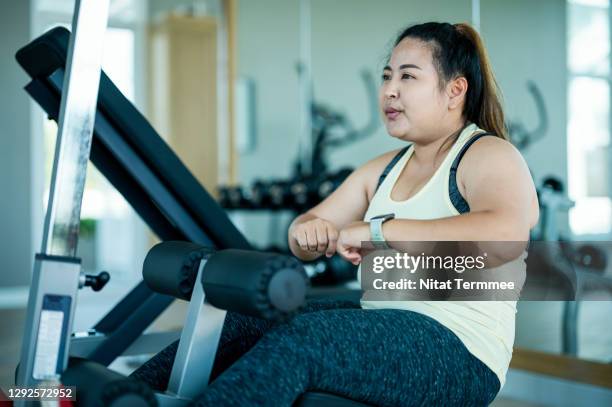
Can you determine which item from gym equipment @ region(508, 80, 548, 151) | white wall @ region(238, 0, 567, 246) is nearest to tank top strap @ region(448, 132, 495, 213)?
gym equipment @ region(508, 80, 548, 151)

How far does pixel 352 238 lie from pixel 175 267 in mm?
265

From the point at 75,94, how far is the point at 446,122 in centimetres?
61

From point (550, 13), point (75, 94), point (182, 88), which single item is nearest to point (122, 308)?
point (75, 94)

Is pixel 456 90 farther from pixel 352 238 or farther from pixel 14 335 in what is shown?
pixel 14 335

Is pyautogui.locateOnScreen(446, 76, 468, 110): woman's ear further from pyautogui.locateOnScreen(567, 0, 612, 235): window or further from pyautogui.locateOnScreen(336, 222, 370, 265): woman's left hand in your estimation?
pyautogui.locateOnScreen(567, 0, 612, 235): window

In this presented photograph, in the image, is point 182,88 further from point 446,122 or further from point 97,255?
point 446,122

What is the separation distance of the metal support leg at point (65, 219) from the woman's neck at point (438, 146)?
0.58 meters

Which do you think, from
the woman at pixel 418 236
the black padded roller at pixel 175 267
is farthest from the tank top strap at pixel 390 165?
the black padded roller at pixel 175 267

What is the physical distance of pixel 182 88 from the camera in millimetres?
6516

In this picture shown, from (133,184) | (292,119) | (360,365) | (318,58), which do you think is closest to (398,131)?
(360,365)

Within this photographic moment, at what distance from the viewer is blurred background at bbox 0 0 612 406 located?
2.68 metres

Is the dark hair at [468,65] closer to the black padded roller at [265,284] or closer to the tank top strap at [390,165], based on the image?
the tank top strap at [390,165]

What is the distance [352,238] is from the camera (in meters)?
1.16

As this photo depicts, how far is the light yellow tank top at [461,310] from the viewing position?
1179 mm
